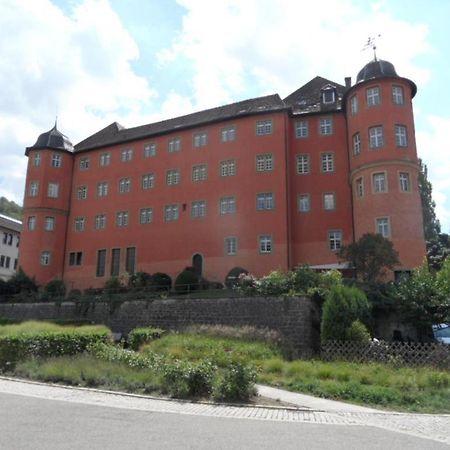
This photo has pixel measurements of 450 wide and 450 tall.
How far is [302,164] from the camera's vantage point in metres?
37.6

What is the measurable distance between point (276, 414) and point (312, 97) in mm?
34193

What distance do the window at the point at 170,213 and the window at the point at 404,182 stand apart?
18.0 m

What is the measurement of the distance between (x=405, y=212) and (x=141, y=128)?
1058 inches

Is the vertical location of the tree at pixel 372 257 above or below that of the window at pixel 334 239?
below

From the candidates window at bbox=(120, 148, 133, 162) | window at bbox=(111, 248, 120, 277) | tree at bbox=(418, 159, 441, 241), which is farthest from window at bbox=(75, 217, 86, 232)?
tree at bbox=(418, 159, 441, 241)

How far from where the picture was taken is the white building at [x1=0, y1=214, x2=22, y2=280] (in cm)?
6253

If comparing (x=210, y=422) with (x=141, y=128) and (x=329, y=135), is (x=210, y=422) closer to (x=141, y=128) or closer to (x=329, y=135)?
(x=329, y=135)

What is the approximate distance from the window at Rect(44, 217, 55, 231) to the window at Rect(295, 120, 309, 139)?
23.8m

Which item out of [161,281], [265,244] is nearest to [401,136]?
[265,244]

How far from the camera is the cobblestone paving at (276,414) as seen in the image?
9.38m

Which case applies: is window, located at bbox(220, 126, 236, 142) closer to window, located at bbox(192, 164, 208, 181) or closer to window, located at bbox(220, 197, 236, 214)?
window, located at bbox(192, 164, 208, 181)

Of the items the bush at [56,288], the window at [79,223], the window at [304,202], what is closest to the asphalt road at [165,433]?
the window at [304,202]

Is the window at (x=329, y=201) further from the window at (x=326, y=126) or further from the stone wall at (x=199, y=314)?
the stone wall at (x=199, y=314)

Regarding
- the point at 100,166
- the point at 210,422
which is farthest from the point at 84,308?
the point at 210,422
